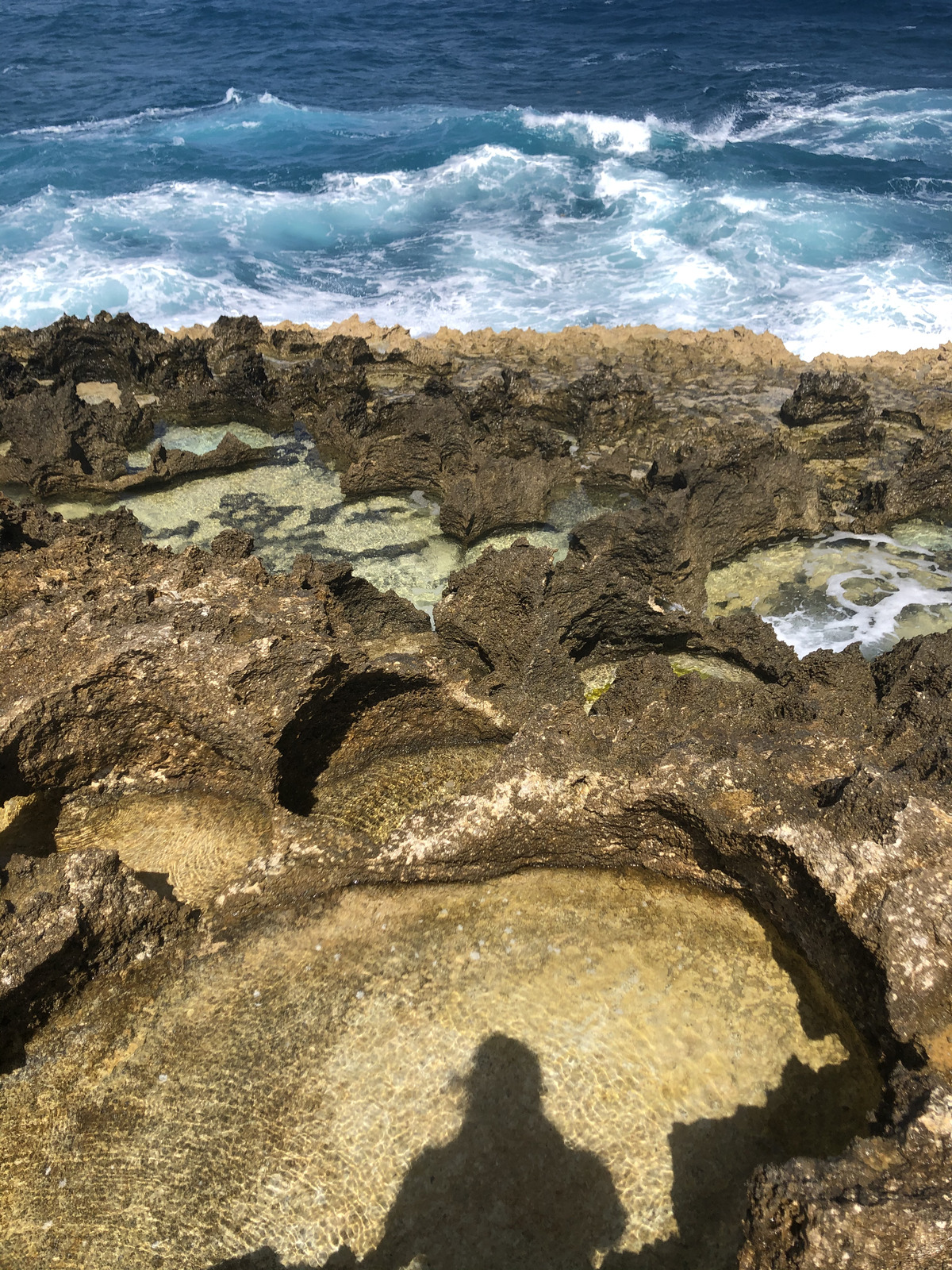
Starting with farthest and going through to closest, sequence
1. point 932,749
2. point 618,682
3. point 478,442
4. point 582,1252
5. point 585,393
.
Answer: point 585,393 < point 478,442 < point 618,682 < point 932,749 < point 582,1252

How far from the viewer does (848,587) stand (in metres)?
9.79

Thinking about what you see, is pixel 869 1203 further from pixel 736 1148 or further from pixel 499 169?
pixel 499 169

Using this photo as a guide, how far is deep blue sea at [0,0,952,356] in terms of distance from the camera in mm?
20391

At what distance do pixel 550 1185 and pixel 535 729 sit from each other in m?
2.72

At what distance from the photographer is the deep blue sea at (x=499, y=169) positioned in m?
20.4

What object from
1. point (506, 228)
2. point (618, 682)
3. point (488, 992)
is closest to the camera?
point (488, 992)

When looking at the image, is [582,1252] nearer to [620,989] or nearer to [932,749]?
[620,989]

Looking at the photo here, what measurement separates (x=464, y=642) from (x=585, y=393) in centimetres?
603

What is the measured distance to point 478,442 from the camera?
37.6ft

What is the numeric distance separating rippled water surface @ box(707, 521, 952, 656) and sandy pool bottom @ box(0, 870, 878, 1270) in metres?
4.43

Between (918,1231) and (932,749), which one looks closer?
(918,1231)

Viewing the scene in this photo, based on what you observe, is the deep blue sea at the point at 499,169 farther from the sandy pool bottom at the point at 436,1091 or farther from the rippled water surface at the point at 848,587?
the sandy pool bottom at the point at 436,1091

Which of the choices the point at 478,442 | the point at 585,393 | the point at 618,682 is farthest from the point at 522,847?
the point at 585,393

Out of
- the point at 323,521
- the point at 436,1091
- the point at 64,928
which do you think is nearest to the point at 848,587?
the point at 323,521
